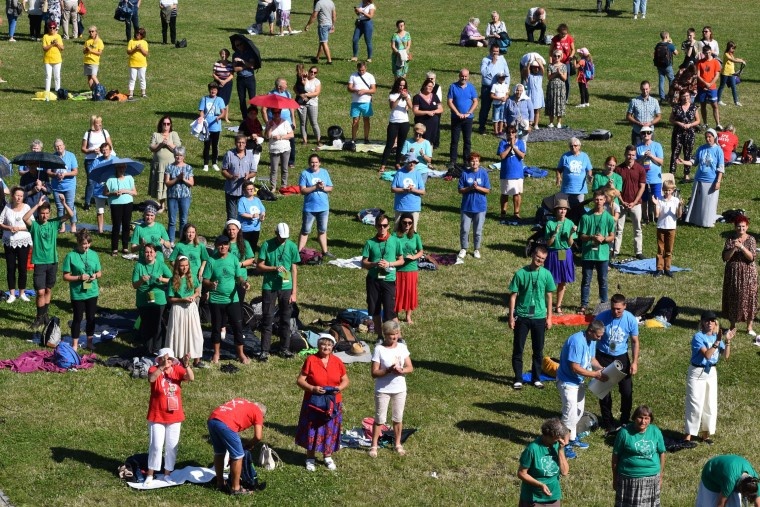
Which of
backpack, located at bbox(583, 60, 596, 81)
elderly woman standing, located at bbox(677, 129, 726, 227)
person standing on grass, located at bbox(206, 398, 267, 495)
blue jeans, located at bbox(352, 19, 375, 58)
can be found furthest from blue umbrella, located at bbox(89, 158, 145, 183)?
blue jeans, located at bbox(352, 19, 375, 58)

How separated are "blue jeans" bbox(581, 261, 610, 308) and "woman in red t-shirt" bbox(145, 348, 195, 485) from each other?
27.9ft

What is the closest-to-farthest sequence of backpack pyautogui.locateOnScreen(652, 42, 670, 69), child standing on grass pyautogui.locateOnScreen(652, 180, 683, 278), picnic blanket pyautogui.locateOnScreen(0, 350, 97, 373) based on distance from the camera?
1. picnic blanket pyautogui.locateOnScreen(0, 350, 97, 373)
2. child standing on grass pyautogui.locateOnScreen(652, 180, 683, 278)
3. backpack pyautogui.locateOnScreen(652, 42, 670, 69)

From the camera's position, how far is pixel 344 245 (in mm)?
24781

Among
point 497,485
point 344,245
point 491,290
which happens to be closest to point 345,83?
point 344,245

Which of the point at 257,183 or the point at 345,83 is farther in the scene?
the point at 345,83

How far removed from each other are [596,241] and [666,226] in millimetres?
2565

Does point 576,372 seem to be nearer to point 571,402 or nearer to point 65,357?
point 571,402

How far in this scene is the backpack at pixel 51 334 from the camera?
19469 millimetres

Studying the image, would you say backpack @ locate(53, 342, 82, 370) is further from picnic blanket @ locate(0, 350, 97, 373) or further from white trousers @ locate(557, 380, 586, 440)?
white trousers @ locate(557, 380, 586, 440)

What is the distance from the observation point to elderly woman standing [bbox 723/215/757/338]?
20312 millimetres

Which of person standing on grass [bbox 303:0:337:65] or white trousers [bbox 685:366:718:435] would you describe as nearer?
white trousers [bbox 685:366:718:435]

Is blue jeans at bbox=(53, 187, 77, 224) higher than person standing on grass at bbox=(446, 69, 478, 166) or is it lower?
lower

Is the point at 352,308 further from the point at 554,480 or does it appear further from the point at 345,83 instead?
the point at 345,83

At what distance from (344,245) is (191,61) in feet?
51.3
